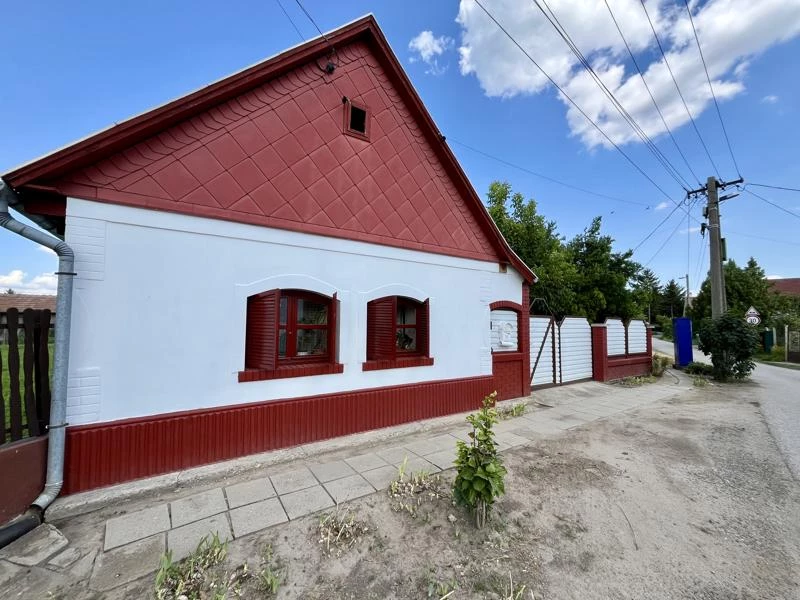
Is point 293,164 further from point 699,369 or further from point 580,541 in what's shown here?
point 699,369

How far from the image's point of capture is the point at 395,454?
16.1ft

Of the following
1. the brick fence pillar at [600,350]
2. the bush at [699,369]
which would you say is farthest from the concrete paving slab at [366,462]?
A: the bush at [699,369]

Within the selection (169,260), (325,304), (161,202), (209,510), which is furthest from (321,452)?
(161,202)

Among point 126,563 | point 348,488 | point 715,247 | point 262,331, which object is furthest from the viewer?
point 715,247

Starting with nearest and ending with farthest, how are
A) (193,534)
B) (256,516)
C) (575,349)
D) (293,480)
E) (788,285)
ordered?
(193,534) → (256,516) → (293,480) → (575,349) → (788,285)

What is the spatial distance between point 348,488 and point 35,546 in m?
2.78

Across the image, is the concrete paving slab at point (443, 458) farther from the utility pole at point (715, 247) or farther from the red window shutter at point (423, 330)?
the utility pole at point (715, 247)

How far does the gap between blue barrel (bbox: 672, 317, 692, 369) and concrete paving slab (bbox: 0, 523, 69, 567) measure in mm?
18886

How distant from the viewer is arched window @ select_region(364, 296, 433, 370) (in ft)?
19.1

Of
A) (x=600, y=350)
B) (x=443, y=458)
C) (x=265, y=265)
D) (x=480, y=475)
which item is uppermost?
(x=265, y=265)

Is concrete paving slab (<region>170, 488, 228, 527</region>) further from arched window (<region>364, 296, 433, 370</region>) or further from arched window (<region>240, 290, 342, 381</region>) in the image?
arched window (<region>364, 296, 433, 370</region>)

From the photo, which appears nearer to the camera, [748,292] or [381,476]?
[381,476]

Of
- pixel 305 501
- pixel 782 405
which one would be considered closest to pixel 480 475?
pixel 305 501

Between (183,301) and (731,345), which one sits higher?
(183,301)
